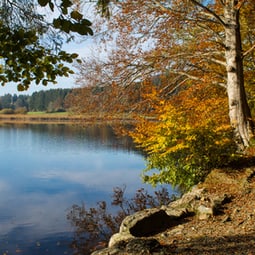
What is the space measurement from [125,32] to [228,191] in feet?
18.2

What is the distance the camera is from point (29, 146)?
30312 millimetres

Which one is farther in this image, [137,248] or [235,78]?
[235,78]

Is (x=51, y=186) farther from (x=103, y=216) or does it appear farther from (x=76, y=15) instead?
(x=76, y=15)

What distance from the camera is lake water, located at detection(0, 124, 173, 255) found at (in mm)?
9250

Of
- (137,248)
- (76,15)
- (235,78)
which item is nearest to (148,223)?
(137,248)

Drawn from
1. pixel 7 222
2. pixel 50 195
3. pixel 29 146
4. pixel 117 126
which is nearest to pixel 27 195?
pixel 50 195

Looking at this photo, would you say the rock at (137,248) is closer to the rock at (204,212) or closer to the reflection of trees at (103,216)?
the rock at (204,212)

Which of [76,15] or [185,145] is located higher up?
[76,15]

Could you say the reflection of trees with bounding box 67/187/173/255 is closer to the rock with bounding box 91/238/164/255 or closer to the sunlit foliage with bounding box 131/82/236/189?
the sunlit foliage with bounding box 131/82/236/189

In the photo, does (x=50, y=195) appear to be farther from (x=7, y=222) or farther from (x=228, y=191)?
(x=228, y=191)

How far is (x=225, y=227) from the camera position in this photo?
510 cm

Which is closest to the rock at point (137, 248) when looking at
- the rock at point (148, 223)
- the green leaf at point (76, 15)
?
the rock at point (148, 223)

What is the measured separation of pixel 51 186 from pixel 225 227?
11489mm

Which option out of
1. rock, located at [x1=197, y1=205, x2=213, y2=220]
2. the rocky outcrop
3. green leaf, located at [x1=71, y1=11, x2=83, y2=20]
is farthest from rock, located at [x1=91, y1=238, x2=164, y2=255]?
green leaf, located at [x1=71, y1=11, x2=83, y2=20]
